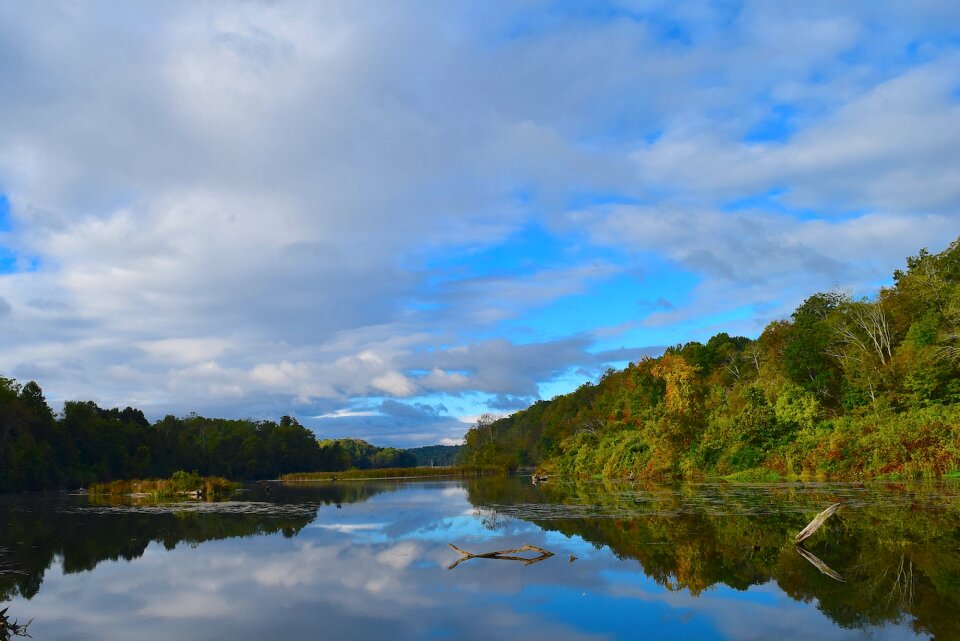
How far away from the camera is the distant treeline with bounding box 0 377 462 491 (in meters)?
99.6

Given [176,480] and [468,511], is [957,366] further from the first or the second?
[176,480]

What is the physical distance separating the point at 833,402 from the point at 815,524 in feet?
160

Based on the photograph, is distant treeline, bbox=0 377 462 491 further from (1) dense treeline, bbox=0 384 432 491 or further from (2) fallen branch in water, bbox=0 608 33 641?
(2) fallen branch in water, bbox=0 608 33 641

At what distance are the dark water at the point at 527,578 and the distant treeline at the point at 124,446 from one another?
263 feet

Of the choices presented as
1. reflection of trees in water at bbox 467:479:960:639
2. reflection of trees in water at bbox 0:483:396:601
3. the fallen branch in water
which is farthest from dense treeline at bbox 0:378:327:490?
the fallen branch in water

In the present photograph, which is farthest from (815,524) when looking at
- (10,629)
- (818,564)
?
(10,629)

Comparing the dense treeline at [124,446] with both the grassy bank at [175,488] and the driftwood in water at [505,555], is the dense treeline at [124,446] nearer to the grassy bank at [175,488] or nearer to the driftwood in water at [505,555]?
the grassy bank at [175,488]

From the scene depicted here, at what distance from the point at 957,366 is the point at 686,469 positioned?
85.1 feet

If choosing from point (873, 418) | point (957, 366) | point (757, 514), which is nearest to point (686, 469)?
point (873, 418)

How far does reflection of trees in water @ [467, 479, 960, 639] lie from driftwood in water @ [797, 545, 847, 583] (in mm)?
145

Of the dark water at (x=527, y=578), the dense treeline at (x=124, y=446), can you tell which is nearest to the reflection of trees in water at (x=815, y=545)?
the dark water at (x=527, y=578)

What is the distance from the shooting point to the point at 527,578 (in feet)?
59.0

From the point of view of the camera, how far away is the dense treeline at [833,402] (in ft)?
157

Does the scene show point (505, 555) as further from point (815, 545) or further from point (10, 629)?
point (10, 629)
